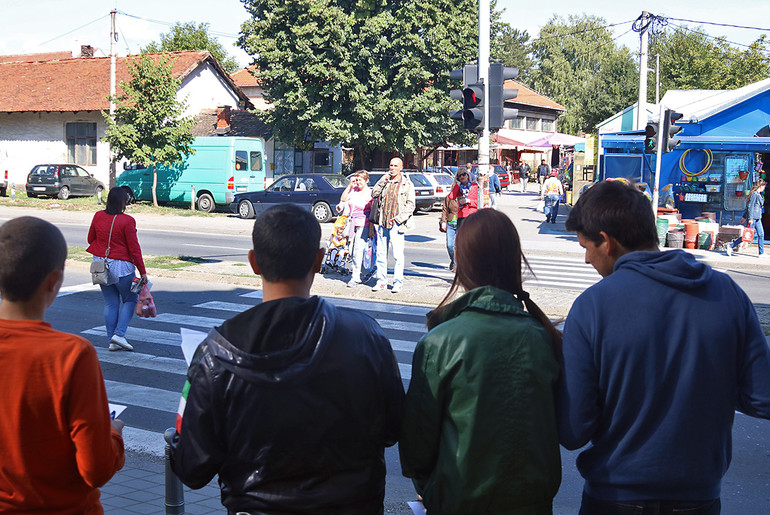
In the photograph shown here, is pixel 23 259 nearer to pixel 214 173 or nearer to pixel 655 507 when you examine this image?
pixel 655 507

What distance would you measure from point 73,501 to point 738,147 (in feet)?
69.3

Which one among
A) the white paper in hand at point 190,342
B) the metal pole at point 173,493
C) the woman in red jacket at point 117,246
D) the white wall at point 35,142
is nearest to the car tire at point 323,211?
the white wall at point 35,142

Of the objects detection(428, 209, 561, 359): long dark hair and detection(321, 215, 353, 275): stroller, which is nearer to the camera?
detection(428, 209, 561, 359): long dark hair

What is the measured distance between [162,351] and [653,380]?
6742mm

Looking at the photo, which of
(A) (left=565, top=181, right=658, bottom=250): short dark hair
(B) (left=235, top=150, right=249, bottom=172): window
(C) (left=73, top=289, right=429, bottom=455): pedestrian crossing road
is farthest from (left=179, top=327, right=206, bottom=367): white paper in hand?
(B) (left=235, top=150, right=249, bottom=172): window

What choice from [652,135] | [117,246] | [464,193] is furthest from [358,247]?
[652,135]

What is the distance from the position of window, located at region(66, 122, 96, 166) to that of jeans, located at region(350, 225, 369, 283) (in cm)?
2978

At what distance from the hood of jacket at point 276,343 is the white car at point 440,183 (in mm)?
27007

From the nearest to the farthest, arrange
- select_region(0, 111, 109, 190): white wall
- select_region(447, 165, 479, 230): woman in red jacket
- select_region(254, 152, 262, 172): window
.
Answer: select_region(447, 165, 479, 230): woman in red jacket, select_region(254, 152, 262, 172): window, select_region(0, 111, 109, 190): white wall

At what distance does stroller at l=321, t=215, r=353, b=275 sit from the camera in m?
13.2

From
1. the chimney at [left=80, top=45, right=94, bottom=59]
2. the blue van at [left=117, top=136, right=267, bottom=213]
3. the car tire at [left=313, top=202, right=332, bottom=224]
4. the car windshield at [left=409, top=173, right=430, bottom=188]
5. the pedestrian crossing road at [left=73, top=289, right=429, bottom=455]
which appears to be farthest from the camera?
the chimney at [left=80, top=45, right=94, bottom=59]

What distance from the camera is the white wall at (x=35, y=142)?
38.1 m

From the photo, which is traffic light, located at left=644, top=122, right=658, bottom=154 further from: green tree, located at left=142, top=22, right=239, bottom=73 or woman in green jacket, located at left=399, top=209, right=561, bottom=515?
green tree, located at left=142, top=22, right=239, bottom=73

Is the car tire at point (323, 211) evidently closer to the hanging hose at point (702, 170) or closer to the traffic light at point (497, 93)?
the hanging hose at point (702, 170)
